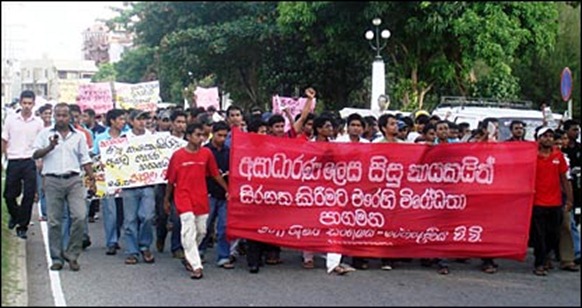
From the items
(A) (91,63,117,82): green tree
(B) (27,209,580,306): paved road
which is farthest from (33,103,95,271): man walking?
(A) (91,63,117,82): green tree

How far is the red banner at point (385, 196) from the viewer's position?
9.74 m

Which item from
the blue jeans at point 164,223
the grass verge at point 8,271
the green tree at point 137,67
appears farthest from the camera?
the green tree at point 137,67

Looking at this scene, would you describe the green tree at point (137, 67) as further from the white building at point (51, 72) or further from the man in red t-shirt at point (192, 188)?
the man in red t-shirt at point (192, 188)

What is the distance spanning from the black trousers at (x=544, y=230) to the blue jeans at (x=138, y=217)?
4.04 m

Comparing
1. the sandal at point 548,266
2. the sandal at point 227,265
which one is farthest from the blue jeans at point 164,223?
the sandal at point 548,266

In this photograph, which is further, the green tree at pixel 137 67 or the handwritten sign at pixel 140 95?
the green tree at pixel 137 67

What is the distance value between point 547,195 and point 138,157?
449 cm

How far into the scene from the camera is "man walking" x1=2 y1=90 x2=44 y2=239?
11688 millimetres

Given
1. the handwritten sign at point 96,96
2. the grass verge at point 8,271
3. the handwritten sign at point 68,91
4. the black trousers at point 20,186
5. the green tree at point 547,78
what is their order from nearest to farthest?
the grass verge at point 8,271 → the black trousers at point 20,186 → the handwritten sign at point 96,96 → the handwritten sign at point 68,91 → the green tree at point 547,78

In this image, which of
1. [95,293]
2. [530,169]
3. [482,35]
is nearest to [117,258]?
[95,293]

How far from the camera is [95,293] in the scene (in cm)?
851

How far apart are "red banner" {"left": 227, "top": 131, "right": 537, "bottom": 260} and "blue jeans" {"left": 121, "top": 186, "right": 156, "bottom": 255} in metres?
1.10

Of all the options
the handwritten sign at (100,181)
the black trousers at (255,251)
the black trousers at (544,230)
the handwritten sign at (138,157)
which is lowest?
the black trousers at (255,251)

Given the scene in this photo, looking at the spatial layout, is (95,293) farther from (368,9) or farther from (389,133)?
(368,9)
